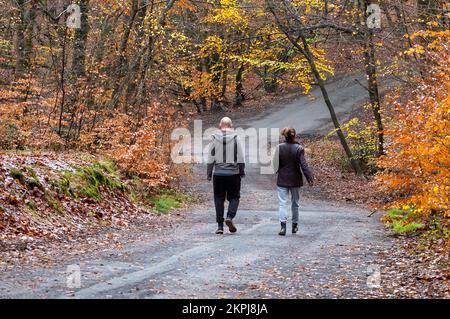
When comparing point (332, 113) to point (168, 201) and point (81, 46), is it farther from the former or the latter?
point (81, 46)

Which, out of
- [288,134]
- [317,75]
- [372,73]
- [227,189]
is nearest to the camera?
[227,189]

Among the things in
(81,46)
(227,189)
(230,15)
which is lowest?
(227,189)

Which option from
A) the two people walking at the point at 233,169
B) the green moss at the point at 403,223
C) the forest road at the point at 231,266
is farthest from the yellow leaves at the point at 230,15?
the two people walking at the point at 233,169

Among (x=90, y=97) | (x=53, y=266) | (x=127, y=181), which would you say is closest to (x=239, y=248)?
(x=53, y=266)

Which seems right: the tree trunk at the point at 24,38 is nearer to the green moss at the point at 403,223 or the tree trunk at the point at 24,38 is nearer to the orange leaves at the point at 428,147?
the green moss at the point at 403,223

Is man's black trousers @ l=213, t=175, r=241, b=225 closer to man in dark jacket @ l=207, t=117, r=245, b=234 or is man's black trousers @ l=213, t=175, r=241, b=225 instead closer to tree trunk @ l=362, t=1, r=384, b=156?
man in dark jacket @ l=207, t=117, r=245, b=234

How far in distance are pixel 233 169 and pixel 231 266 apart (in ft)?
12.6

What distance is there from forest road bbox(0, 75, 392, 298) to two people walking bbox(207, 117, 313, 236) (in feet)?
1.65

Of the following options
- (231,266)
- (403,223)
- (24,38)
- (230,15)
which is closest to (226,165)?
(231,266)

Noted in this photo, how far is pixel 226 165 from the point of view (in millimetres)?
12367

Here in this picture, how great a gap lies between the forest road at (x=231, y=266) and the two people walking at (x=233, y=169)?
0.50m

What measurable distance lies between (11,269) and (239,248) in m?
3.71

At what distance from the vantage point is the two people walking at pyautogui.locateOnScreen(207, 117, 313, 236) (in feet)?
40.5

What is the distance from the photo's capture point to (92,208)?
524 inches
